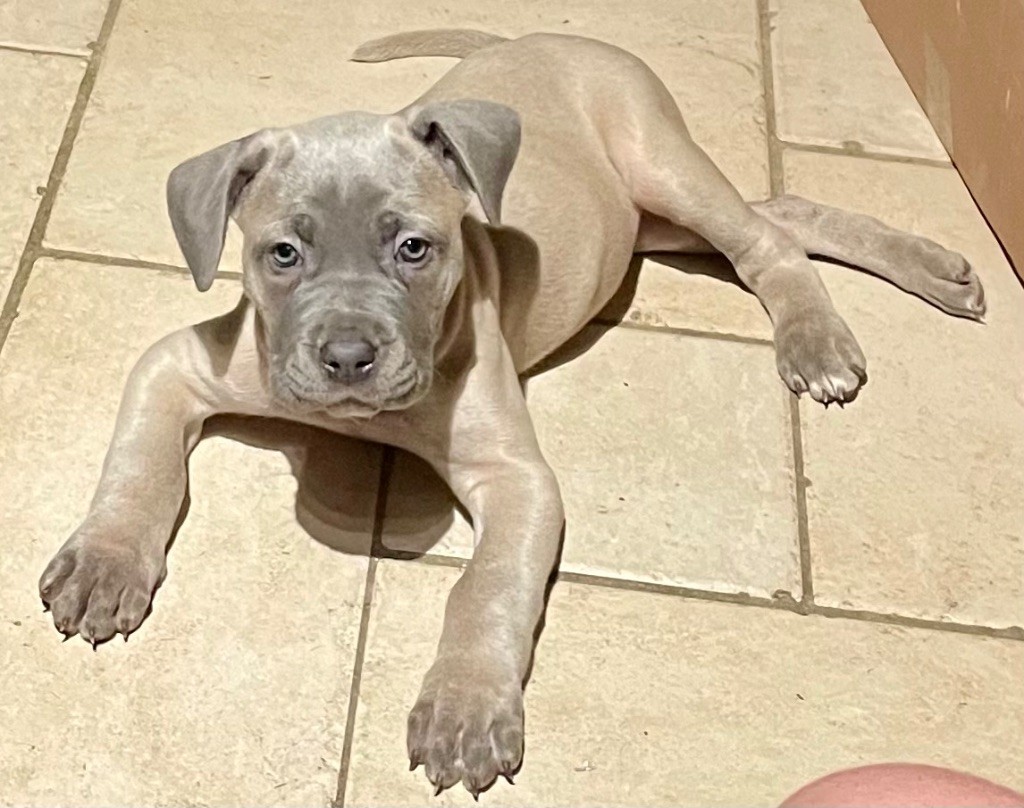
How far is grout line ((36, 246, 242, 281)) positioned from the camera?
9.67ft

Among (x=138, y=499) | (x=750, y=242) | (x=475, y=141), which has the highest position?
(x=475, y=141)

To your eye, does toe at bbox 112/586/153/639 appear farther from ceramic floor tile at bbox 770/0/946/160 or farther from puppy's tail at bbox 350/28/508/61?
ceramic floor tile at bbox 770/0/946/160

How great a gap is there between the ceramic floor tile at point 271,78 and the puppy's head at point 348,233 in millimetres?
796

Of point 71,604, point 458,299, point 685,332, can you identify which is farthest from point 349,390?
point 685,332

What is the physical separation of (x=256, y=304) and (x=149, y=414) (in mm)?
385

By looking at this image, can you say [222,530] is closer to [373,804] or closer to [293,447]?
[293,447]

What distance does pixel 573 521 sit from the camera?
104 inches

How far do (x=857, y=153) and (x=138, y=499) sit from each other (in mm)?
2006

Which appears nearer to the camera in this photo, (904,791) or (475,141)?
(904,791)

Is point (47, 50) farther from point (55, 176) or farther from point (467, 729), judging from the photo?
point (467, 729)

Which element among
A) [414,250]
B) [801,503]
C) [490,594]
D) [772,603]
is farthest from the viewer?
[801,503]

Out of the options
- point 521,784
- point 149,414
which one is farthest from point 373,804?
point 149,414

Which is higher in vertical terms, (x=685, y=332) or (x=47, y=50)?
(x=47, y=50)

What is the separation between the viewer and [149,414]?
8.14 ft
